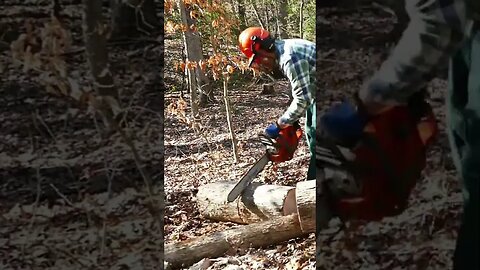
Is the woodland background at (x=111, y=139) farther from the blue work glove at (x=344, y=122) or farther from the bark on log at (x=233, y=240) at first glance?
the bark on log at (x=233, y=240)

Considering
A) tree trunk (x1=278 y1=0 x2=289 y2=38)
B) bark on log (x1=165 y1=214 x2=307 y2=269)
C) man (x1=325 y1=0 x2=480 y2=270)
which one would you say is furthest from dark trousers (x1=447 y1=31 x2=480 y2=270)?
tree trunk (x1=278 y1=0 x2=289 y2=38)

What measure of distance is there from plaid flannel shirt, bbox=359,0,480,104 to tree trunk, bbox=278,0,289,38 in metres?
9.12

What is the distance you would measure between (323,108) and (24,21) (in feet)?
3.37

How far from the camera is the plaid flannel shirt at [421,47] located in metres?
2.08

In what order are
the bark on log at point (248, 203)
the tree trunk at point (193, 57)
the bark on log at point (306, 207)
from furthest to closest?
the tree trunk at point (193, 57), the bark on log at point (248, 203), the bark on log at point (306, 207)

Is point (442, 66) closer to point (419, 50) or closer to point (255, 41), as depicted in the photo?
point (419, 50)

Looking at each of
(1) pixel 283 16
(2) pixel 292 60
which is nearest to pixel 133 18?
(2) pixel 292 60

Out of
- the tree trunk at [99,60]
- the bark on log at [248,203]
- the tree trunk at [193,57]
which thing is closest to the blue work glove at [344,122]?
the tree trunk at [99,60]

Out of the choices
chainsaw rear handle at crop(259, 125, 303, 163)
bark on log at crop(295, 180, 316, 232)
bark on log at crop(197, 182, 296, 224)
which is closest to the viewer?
bark on log at crop(295, 180, 316, 232)

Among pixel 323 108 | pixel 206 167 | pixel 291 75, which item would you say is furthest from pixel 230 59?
pixel 323 108

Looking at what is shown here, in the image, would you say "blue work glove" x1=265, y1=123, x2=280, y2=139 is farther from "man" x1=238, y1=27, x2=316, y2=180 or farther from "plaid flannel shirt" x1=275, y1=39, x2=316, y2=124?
"plaid flannel shirt" x1=275, y1=39, x2=316, y2=124

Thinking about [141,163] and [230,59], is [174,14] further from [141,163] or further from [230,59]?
[141,163]

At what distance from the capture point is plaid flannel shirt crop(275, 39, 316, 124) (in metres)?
4.18

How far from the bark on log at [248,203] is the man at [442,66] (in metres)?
2.51
